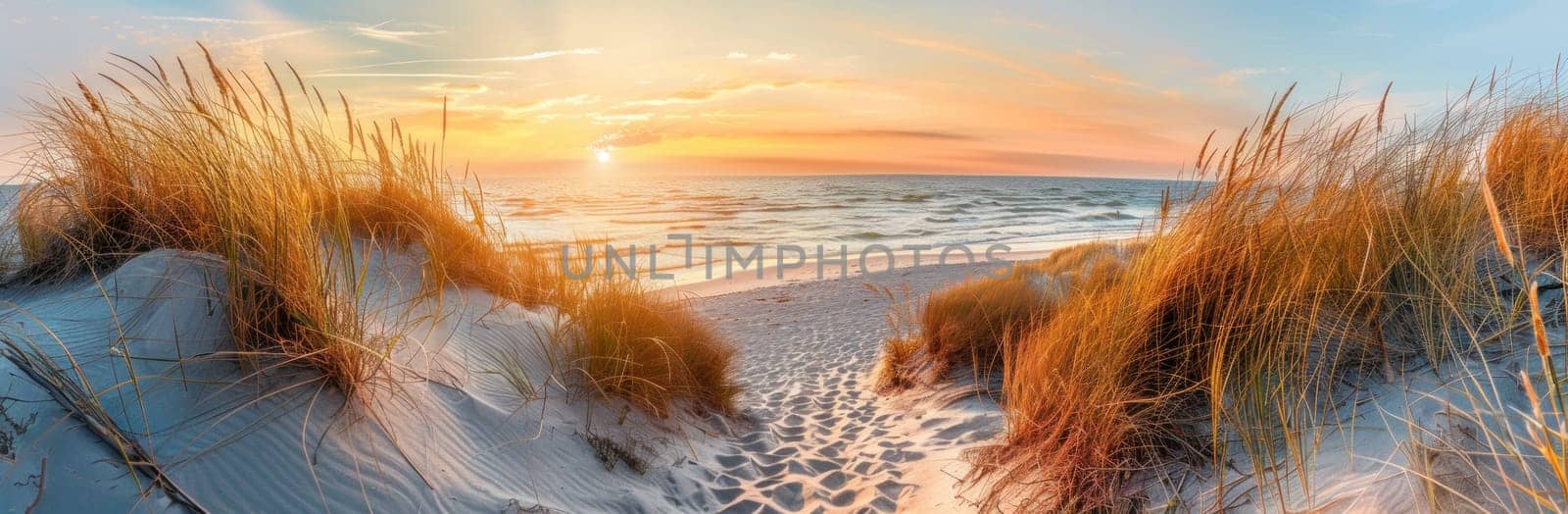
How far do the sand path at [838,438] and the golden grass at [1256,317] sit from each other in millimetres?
531

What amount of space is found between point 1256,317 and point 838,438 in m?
2.50

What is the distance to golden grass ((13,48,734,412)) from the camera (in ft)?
8.06

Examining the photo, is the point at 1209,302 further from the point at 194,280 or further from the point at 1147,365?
the point at 194,280

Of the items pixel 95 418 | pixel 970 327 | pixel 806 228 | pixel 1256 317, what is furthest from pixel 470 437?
pixel 806 228

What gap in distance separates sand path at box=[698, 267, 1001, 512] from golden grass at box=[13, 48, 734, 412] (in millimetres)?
560

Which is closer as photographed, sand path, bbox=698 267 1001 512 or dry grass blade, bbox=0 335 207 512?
dry grass blade, bbox=0 335 207 512

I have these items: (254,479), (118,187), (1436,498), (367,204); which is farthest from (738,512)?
(118,187)

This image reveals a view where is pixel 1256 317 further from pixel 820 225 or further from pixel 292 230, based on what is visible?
pixel 820 225

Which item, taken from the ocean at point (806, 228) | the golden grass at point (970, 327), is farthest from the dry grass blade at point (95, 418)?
the ocean at point (806, 228)

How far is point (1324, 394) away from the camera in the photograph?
2.49 metres

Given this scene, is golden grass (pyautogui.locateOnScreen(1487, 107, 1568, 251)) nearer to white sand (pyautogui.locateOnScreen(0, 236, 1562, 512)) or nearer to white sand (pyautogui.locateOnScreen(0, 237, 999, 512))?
white sand (pyautogui.locateOnScreen(0, 236, 1562, 512))

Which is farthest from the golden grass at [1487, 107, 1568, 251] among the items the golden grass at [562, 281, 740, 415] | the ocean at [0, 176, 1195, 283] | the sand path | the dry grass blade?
the ocean at [0, 176, 1195, 283]

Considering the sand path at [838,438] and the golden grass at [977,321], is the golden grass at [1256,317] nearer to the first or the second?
the sand path at [838,438]

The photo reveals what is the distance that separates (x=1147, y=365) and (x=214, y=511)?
129 inches
